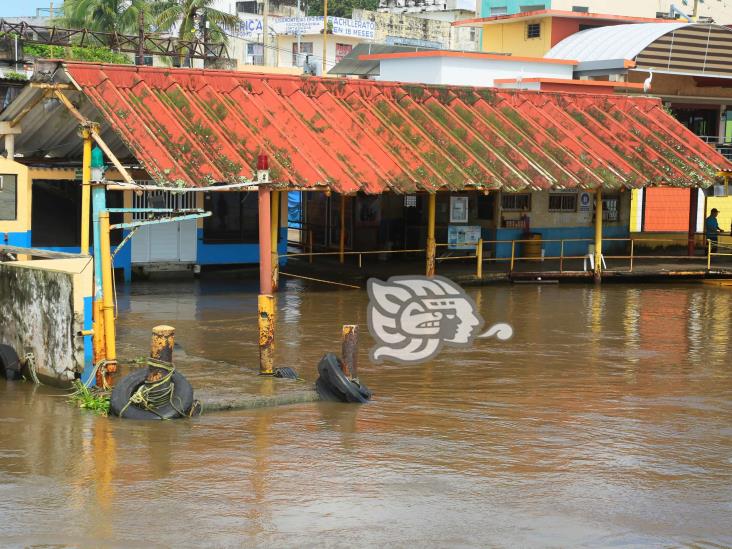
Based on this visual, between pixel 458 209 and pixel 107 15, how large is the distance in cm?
3288

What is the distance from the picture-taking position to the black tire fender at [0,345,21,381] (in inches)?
588

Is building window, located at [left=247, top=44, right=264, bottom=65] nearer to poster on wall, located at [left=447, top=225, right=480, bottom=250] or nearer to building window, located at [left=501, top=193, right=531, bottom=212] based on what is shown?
building window, located at [left=501, top=193, right=531, bottom=212]

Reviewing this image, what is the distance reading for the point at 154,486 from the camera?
34.0 ft

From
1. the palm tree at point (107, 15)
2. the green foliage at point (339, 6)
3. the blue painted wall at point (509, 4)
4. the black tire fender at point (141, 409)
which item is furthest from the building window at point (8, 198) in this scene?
the green foliage at point (339, 6)

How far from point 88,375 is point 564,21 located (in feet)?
140

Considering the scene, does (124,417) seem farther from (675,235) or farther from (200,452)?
(675,235)

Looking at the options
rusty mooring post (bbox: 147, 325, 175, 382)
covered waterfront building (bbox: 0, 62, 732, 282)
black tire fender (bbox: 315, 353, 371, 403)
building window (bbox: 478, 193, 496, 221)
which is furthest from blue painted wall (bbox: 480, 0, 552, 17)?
rusty mooring post (bbox: 147, 325, 175, 382)

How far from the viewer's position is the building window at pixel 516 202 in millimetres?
30455

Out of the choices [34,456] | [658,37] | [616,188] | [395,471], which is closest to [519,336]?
[616,188]

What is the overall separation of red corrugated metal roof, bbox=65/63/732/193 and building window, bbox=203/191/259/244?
3.49m

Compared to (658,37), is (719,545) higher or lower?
lower

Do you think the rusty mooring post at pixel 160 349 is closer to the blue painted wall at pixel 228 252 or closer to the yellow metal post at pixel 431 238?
the yellow metal post at pixel 431 238

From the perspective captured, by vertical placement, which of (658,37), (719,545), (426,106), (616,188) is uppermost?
(658,37)

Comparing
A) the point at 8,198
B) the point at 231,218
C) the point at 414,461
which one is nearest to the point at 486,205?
the point at 231,218
